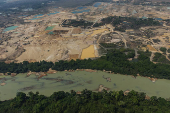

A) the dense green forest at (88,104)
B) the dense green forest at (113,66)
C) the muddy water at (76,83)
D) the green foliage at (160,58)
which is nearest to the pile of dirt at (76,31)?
the dense green forest at (113,66)

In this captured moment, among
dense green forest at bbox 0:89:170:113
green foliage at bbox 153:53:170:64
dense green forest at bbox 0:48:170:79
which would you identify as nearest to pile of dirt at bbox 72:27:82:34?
dense green forest at bbox 0:48:170:79

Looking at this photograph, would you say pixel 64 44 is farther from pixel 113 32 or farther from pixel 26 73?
pixel 113 32

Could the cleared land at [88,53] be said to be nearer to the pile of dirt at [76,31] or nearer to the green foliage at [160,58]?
the pile of dirt at [76,31]

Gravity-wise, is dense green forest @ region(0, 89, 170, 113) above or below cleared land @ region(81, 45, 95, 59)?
below

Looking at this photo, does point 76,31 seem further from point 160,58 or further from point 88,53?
point 160,58

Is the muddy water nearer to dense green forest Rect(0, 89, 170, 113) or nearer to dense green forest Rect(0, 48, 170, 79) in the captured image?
dense green forest Rect(0, 48, 170, 79)

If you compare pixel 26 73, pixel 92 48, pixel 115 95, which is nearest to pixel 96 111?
pixel 115 95
